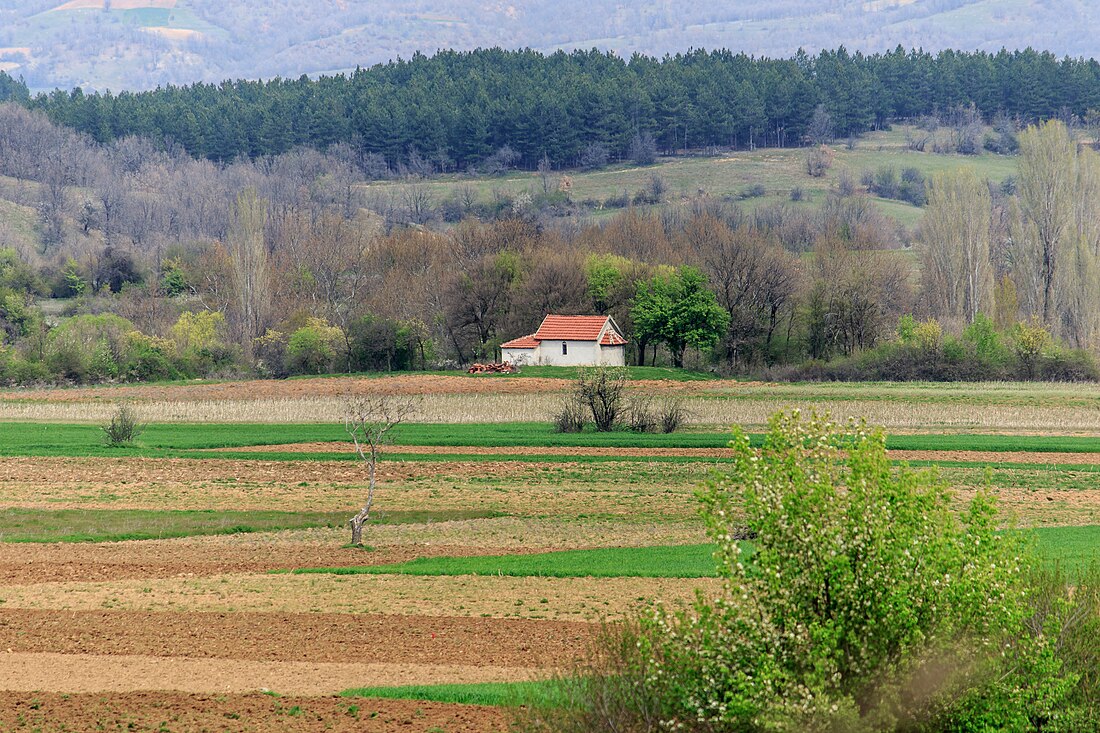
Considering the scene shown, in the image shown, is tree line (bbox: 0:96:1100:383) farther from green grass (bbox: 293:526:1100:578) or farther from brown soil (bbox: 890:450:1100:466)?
green grass (bbox: 293:526:1100:578)

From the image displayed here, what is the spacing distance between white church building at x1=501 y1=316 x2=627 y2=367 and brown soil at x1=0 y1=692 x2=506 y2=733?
6331 cm

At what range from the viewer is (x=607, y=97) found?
167250mm

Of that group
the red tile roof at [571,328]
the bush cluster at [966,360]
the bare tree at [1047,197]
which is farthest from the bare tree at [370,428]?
the bare tree at [1047,197]

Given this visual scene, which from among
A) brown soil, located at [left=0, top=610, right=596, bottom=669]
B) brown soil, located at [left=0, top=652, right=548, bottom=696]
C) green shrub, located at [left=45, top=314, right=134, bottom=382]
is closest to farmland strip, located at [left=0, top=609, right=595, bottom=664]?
brown soil, located at [left=0, top=610, right=596, bottom=669]

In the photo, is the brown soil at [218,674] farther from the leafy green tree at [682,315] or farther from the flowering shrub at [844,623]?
the leafy green tree at [682,315]

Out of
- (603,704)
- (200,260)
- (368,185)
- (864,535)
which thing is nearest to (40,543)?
(603,704)

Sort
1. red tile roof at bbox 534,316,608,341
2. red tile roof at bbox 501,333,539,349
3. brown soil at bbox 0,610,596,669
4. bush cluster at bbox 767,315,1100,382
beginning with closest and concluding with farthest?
brown soil at bbox 0,610,596,669 < bush cluster at bbox 767,315,1100,382 < red tile roof at bbox 534,316,608,341 < red tile roof at bbox 501,333,539,349

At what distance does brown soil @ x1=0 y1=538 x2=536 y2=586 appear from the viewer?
88.4 ft

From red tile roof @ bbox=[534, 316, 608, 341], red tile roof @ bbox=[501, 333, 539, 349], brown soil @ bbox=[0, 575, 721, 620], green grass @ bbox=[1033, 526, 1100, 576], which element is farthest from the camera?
red tile roof @ bbox=[501, 333, 539, 349]

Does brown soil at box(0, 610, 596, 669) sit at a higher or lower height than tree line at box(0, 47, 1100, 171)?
lower

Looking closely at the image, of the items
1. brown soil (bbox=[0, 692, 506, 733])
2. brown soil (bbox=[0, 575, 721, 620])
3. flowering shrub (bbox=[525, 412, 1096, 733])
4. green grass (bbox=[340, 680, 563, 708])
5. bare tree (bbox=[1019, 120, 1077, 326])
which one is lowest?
brown soil (bbox=[0, 575, 721, 620])

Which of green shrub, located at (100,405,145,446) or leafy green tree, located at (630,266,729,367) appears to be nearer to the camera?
green shrub, located at (100,405,145,446)

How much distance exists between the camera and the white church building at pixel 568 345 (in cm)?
8119

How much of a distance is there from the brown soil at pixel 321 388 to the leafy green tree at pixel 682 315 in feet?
26.8
